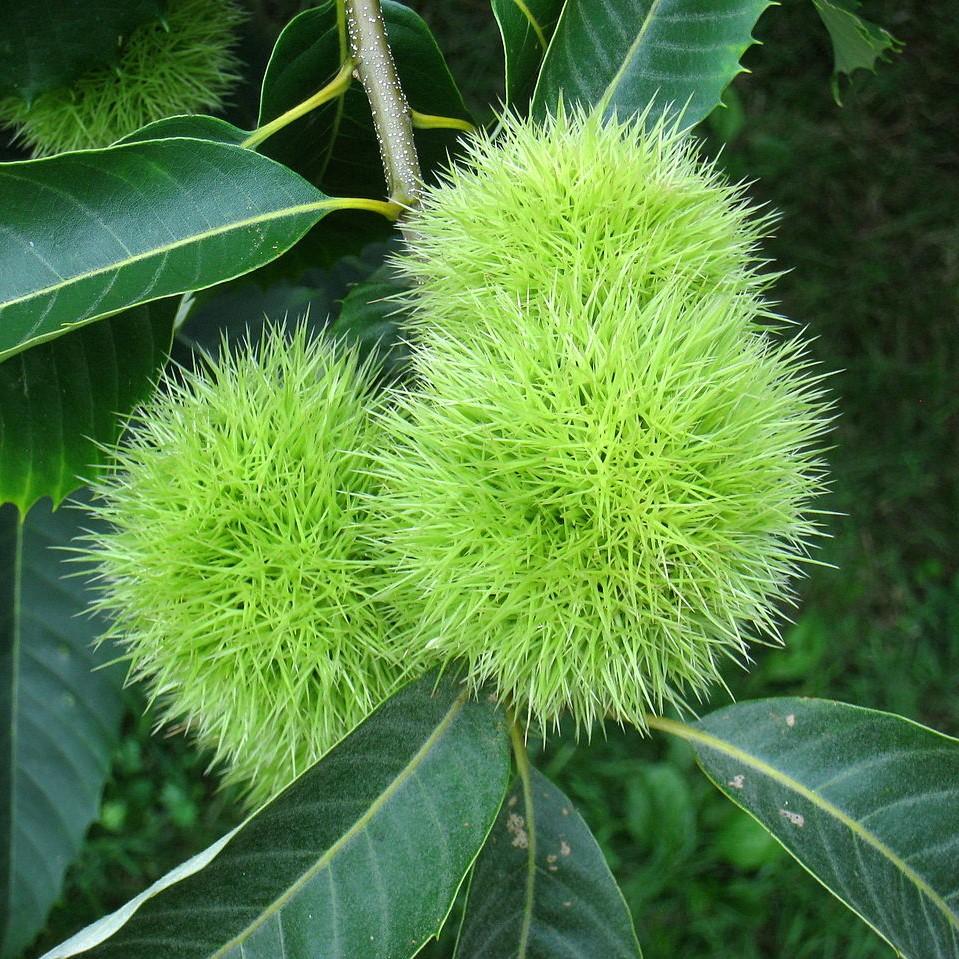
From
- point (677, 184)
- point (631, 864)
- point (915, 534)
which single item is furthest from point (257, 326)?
point (915, 534)

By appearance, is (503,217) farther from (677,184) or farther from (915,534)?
(915,534)

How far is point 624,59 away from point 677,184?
30 cm

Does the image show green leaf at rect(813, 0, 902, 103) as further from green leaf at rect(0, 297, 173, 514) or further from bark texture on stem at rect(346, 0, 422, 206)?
green leaf at rect(0, 297, 173, 514)

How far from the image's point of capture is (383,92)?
103 centimetres

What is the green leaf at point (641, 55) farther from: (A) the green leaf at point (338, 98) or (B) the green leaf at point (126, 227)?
(B) the green leaf at point (126, 227)

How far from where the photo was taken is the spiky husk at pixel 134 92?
47.3 inches

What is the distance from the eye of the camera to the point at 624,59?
40.8 inches

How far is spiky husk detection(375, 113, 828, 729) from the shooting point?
2.35 ft

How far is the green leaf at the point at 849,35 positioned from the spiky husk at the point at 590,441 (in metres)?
0.51

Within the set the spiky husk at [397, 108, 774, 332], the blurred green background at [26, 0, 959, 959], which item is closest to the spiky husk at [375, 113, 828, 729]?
the spiky husk at [397, 108, 774, 332]

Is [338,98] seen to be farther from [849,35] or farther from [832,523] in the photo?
[832,523]

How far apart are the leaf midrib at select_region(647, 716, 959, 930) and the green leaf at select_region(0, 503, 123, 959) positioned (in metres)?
0.88

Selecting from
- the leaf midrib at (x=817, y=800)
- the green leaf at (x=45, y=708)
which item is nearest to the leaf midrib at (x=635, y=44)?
the leaf midrib at (x=817, y=800)

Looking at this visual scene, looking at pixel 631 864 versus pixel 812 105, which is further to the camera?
pixel 812 105
